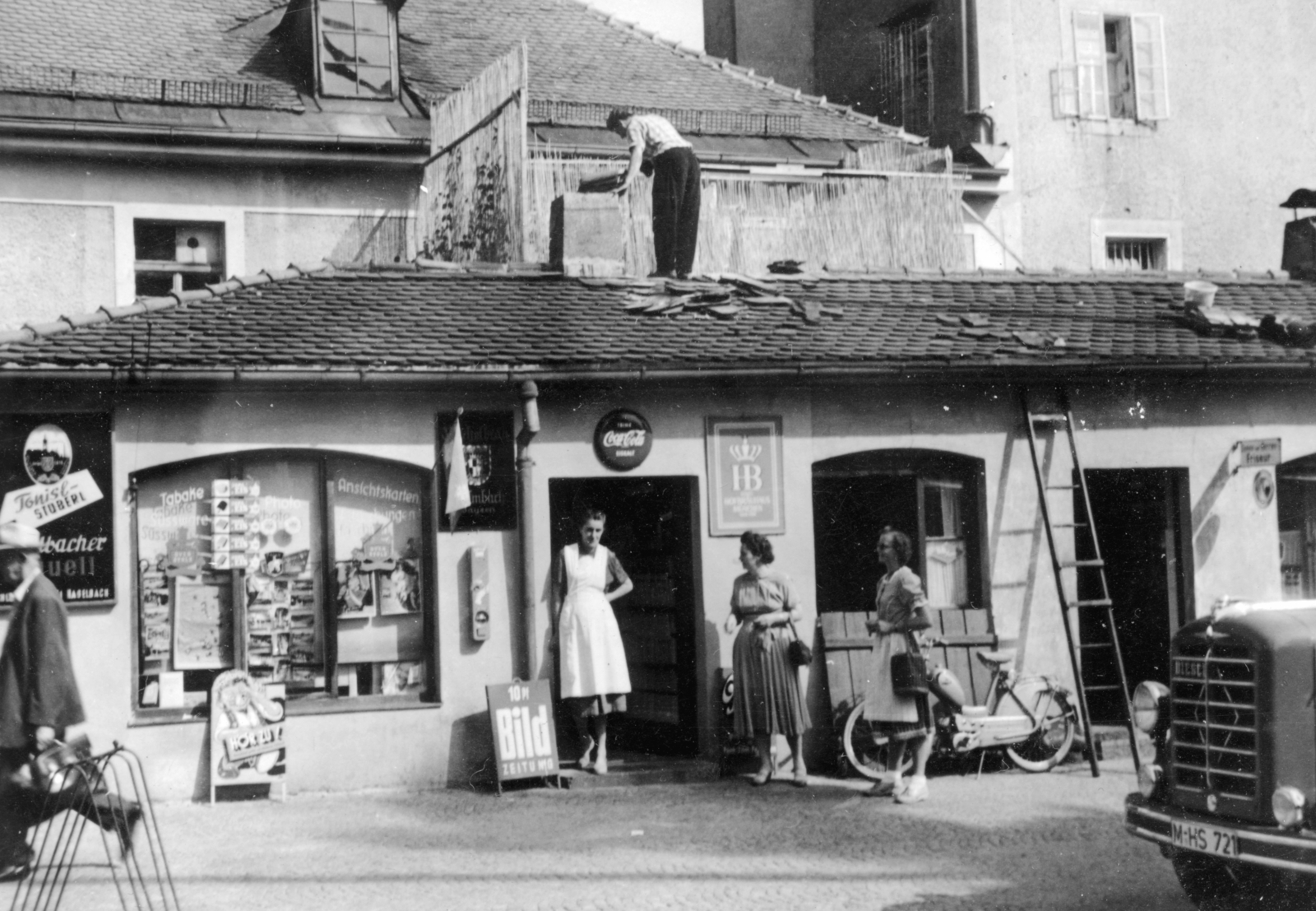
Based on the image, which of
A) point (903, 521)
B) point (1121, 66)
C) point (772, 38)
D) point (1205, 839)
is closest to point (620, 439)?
point (903, 521)

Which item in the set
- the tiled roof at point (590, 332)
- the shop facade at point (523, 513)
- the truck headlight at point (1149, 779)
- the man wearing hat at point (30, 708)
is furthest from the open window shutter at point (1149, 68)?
the man wearing hat at point (30, 708)

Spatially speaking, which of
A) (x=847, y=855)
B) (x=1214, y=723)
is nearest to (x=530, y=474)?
(x=847, y=855)

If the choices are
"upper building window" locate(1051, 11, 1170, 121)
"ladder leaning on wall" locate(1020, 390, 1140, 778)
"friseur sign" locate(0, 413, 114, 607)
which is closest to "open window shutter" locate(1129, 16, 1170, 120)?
"upper building window" locate(1051, 11, 1170, 121)

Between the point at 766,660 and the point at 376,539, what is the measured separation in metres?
3.16

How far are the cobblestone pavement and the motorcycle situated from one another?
29cm

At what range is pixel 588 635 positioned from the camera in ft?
40.4

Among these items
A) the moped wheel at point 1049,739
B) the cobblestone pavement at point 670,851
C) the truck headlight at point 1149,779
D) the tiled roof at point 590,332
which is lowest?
the cobblestone pavement at point 670,851

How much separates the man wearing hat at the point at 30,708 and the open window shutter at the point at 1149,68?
1824 centimetres

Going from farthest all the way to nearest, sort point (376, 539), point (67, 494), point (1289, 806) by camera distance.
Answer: point (376, 539)
point (67, 494)
point (1289, 806)

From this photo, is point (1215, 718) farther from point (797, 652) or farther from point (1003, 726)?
point (1003, 726)

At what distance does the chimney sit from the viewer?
15.0 metres

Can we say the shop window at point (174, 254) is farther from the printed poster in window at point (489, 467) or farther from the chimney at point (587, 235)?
the printed poster in window at point (489, 467)

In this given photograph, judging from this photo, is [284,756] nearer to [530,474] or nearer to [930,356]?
[530,474]

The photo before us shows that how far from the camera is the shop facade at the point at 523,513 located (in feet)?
39.2
